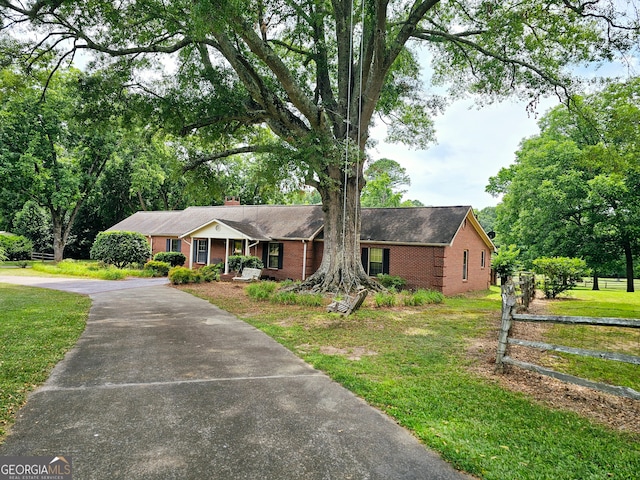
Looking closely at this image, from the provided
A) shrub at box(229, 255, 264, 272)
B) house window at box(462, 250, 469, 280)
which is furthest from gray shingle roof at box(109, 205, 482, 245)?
house window at box(462, 250, 469, 280)

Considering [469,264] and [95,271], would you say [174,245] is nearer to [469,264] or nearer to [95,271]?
[95,271]

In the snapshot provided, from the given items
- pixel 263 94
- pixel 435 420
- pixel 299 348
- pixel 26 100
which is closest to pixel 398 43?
pixel 263 94

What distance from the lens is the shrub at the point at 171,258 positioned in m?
24.6

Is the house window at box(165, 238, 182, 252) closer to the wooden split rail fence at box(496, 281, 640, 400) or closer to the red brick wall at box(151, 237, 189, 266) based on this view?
the red brick wall at box(151, 237, 189, 266)

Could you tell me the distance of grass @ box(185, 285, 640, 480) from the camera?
3377mm

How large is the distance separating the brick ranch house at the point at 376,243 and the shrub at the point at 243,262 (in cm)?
79

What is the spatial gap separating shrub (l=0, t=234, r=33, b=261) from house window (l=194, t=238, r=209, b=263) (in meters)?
16.5

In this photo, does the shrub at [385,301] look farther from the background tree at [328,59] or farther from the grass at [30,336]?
the grass at [30,336]

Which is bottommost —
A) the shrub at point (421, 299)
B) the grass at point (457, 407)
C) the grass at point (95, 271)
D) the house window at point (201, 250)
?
the grass at point (457, 407)

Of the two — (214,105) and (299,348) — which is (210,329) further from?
(214,105)

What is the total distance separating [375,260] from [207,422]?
54.1 feet

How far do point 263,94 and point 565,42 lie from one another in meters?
10.8

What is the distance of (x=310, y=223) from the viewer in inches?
891

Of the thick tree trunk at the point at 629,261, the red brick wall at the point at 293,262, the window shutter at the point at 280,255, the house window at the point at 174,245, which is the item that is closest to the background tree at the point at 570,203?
the thick tree trunk at the point at 629,261
